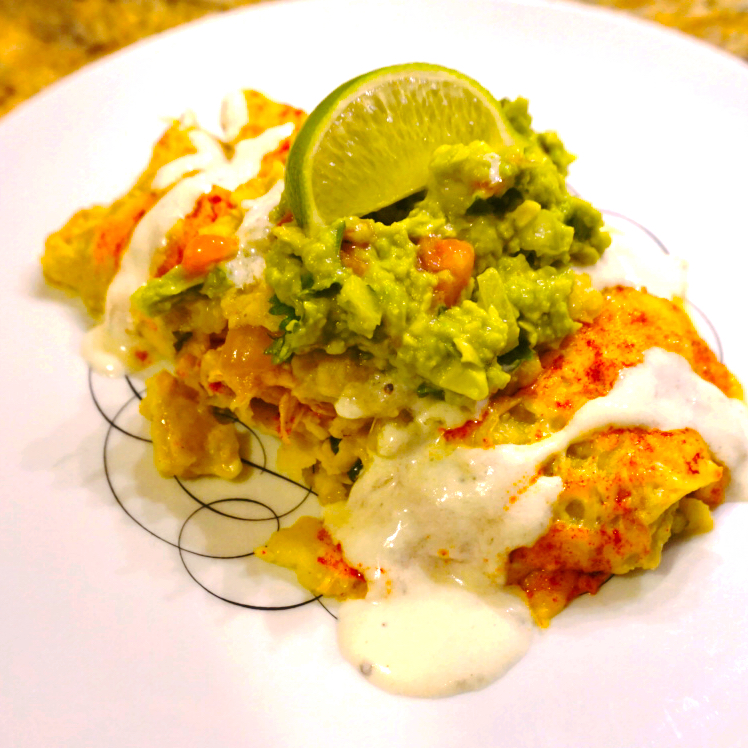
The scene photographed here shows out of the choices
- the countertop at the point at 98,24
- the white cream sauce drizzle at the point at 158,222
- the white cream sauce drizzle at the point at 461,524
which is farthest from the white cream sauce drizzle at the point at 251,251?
the countertop at the point at 98,24

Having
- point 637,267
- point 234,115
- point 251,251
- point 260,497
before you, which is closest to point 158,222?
point 251,251

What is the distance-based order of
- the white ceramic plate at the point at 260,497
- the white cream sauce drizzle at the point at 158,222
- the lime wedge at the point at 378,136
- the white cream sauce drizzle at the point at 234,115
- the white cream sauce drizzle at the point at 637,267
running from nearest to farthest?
the white ceramic plate at the point at 260,497
the lime wedge at the point at 378,136
the white cream sauce drizzle at the point at 637,267
the white cream sauce drizzle at the point at 158,222
the white cream sauce drizzle at the point at 234,115

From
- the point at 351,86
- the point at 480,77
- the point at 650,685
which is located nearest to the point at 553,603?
the point at 650,685

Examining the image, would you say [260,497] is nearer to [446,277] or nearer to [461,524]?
[461,524]

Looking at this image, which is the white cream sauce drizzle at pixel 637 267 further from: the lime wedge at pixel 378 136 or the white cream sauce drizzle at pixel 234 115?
the white cream sauce drizzle at pixel 234 115

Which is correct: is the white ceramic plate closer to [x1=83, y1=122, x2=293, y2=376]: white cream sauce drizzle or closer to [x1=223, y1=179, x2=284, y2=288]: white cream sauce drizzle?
[x1=83, y1=122, x2=293, y2=376]: white cream sauce drizzle

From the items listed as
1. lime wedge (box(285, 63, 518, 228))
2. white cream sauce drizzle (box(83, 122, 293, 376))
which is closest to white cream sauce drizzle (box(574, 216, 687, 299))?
lime wedge (box(285, 63, 518, 228))
